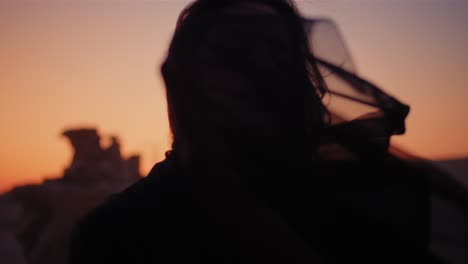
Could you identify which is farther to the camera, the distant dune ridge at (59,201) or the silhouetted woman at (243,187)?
the distant dune ridge at (59,201)

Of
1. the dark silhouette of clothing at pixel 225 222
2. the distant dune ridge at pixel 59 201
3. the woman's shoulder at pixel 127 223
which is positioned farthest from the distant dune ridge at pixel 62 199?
the woman's shoulder at pixel 127 223

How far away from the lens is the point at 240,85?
53.8 inches

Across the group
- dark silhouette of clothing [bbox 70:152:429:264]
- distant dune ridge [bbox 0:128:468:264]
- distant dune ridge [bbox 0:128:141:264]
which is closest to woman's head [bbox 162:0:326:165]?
dark silhouette of clothing [bbox 70:152:429:264]

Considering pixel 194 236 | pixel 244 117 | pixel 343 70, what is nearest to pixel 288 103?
pixel 244 117

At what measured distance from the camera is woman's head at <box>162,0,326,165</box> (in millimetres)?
1316

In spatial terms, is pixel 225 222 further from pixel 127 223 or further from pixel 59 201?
pixel 59 201

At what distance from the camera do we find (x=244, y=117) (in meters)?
1.32

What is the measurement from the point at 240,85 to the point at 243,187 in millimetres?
333

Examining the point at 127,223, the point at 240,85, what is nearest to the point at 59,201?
the point at 127,223

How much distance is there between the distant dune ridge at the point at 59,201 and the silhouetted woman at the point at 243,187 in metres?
7.82

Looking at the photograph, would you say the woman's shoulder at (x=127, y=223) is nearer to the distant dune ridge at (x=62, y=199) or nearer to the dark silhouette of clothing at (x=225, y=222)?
the dark silhouette of clothing at (x=225, y=222)

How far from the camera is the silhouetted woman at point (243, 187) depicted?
123 centimetres

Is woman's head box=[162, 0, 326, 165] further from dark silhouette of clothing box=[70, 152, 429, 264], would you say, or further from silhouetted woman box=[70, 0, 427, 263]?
dark silhouette of clothing box=[70, 152, 429, 264]

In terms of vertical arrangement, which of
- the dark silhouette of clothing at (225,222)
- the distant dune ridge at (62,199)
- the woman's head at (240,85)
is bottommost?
the distant dune ridge at (62,199)
